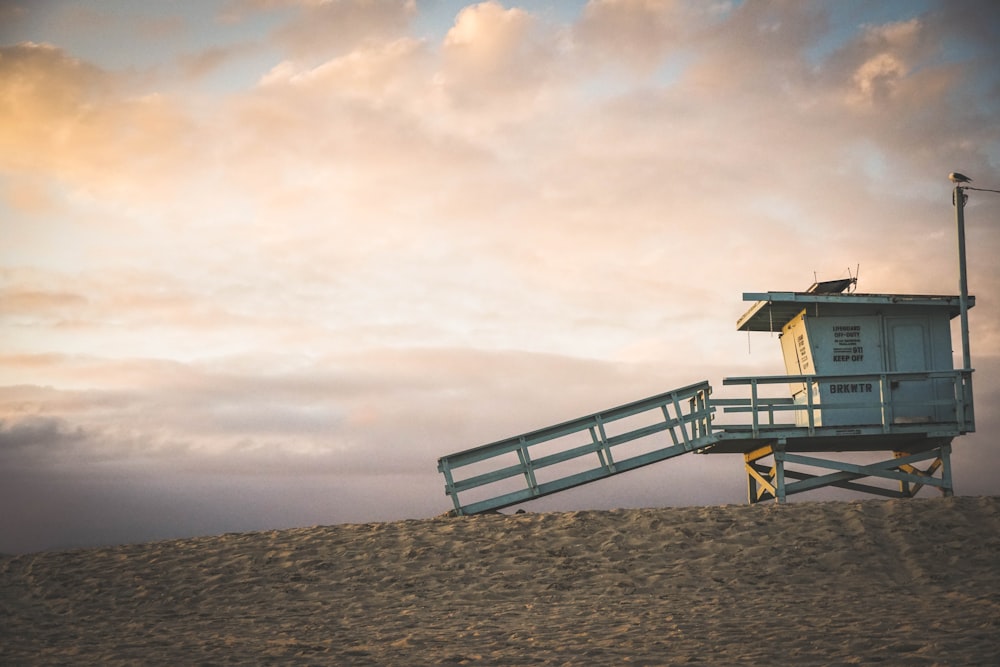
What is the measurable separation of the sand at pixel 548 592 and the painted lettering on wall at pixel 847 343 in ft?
14.2

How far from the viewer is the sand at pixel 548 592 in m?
10.4

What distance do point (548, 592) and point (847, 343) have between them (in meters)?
10.6

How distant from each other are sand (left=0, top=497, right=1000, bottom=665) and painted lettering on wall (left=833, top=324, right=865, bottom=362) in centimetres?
432

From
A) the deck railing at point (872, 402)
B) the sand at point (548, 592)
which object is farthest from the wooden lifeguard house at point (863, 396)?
the sand at point (548, 592)

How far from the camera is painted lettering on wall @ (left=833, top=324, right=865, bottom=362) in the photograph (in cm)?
2041

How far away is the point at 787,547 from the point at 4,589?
45.1 ft

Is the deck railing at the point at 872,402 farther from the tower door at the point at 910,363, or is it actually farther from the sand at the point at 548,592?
the sand at the point at 548,592

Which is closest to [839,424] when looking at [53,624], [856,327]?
[856,327]

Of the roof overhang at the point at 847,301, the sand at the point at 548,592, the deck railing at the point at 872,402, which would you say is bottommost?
the sand at the point at 548,592

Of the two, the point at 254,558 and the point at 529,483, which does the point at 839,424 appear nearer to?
the point at 529,483

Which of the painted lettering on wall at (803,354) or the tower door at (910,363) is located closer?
the tower door at (910,363)

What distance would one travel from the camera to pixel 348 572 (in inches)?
601

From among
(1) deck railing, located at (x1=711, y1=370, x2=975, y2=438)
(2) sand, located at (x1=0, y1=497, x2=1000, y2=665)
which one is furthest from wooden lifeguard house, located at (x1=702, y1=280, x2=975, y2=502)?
(2) sand, located at (x1=0, y1=497, x2=1000, y2=665)

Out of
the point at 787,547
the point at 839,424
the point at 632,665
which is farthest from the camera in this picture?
the point at 839,424
